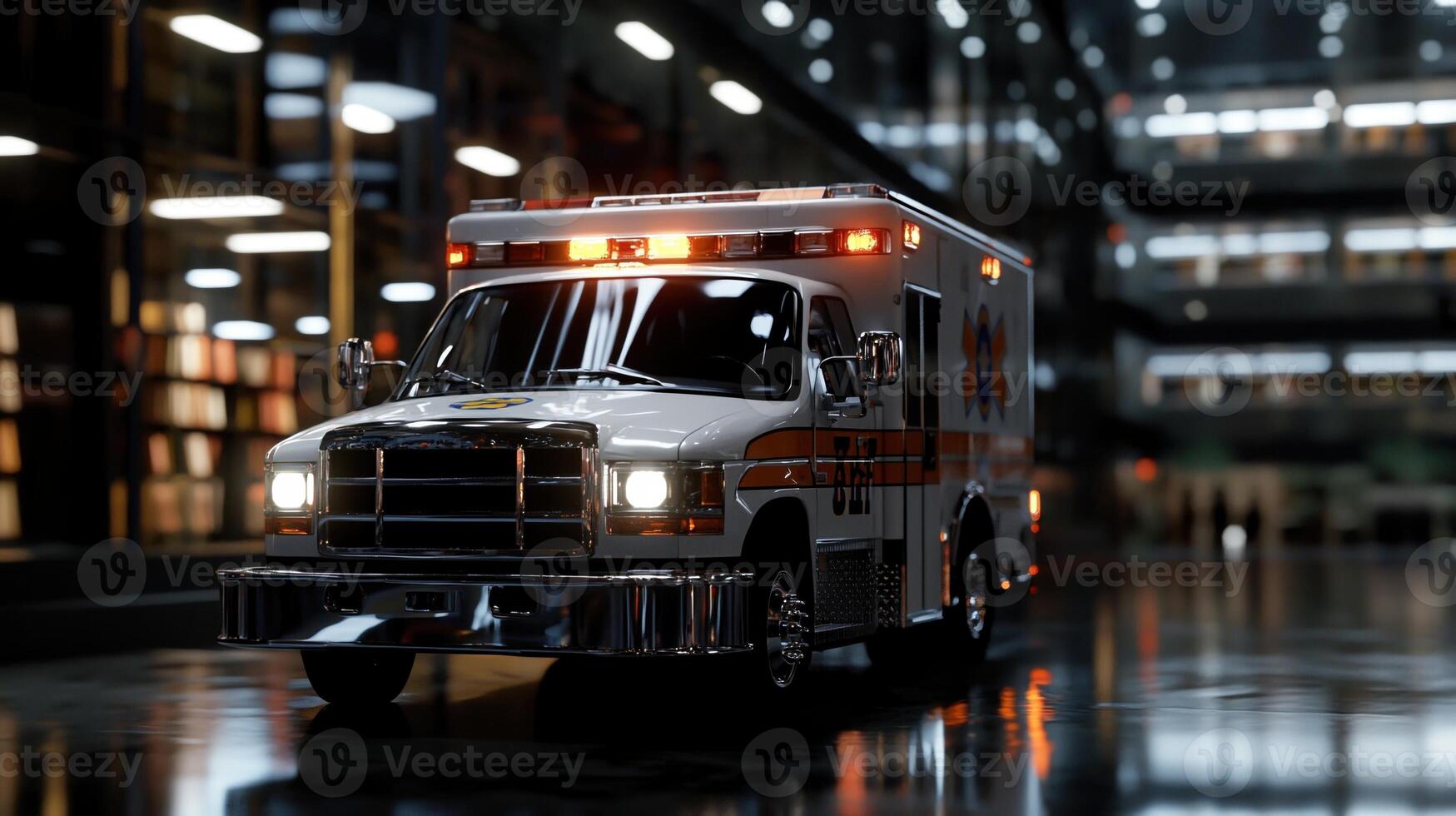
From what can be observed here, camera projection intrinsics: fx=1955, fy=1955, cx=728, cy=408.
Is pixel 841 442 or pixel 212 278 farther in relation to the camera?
pixel 212 278

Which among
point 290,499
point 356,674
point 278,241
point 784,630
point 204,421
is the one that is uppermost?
point 278,241

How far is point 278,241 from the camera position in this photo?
782 inches

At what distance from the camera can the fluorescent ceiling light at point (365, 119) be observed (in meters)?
21.2

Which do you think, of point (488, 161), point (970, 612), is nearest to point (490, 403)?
point (970, 612)

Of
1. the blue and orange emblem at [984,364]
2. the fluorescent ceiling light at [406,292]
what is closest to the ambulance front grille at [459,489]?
the blue and orange emblem at [984,364]

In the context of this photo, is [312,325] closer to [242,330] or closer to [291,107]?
[242,330]

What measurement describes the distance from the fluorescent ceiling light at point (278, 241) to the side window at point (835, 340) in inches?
368

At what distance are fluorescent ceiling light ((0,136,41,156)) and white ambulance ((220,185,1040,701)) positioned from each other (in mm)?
5595

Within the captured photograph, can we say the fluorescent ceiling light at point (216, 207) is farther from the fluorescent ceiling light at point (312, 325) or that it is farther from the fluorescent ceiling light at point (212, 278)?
the fluorescent ceiling light at point (312, 325)

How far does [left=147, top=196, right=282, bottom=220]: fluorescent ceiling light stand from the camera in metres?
18.2

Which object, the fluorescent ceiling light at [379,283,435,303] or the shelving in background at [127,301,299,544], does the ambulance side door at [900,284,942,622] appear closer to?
the shelving in background at [127,301,299,544]

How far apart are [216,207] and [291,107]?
1780mm

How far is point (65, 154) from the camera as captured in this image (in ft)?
55.2

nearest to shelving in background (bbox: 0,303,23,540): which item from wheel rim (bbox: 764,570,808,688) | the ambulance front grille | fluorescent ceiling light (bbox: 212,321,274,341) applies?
fluorescent ceiling light (bbox: 212,321,274,341)
